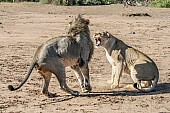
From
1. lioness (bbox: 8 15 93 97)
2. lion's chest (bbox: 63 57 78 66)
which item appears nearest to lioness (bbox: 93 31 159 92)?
lioness (bbox: 8 15 93 97)

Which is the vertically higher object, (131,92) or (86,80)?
(86,80)

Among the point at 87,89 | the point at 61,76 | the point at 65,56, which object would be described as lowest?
the point at 87,89

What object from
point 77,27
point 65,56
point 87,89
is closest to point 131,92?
point 87,89

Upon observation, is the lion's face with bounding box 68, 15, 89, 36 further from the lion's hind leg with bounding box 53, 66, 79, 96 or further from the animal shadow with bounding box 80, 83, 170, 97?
the animal shadow with bounding box 80, 83, 170, 97

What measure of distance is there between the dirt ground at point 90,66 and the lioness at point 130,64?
25cm

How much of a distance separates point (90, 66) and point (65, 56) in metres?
3.77

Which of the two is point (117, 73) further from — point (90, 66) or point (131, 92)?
point (90, 66)

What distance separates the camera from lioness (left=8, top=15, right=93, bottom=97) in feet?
Result: 36.7

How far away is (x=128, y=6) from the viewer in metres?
39.4

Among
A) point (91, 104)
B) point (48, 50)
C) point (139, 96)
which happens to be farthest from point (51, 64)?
point (139, 96)

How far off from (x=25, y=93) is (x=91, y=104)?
1606 mm

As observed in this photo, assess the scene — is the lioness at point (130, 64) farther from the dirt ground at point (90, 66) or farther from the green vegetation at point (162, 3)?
the green vegetation at point (162, 3)

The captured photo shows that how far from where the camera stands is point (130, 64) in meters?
12.5

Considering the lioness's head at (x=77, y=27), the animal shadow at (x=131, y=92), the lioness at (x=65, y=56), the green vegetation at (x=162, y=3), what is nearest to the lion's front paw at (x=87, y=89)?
the lioness at (x=65, y=56)
